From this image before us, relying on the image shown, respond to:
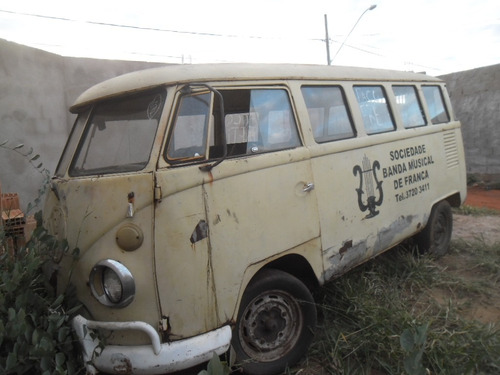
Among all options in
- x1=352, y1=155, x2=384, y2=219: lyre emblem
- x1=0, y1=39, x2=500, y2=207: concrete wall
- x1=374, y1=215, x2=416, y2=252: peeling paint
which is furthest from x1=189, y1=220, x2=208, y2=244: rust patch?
x1=0, y1=39, x2=500, y2=207: concrete wall

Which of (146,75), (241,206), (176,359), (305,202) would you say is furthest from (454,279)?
(146,75)

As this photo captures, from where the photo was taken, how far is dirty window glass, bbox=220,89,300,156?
269 centimetres

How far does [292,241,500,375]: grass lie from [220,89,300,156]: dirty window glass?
1425 mm

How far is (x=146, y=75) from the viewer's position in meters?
2.58

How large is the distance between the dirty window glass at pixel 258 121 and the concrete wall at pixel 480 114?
11.5m

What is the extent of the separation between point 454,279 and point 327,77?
2464mm

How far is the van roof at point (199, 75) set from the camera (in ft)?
8.32

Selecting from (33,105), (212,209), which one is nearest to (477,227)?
(212,209)

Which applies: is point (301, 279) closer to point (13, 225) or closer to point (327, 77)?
point (327, 77)

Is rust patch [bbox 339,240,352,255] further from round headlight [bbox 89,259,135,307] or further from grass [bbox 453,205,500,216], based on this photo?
grass [bbox 453,205,500,216]

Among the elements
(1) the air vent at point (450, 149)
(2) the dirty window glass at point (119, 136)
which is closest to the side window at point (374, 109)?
(1) the air vent at point (450, 149)

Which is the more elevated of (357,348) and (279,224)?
(279,224)

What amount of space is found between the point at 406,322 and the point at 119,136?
2444 millimetres

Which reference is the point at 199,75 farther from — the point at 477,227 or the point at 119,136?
the point at 477,227
